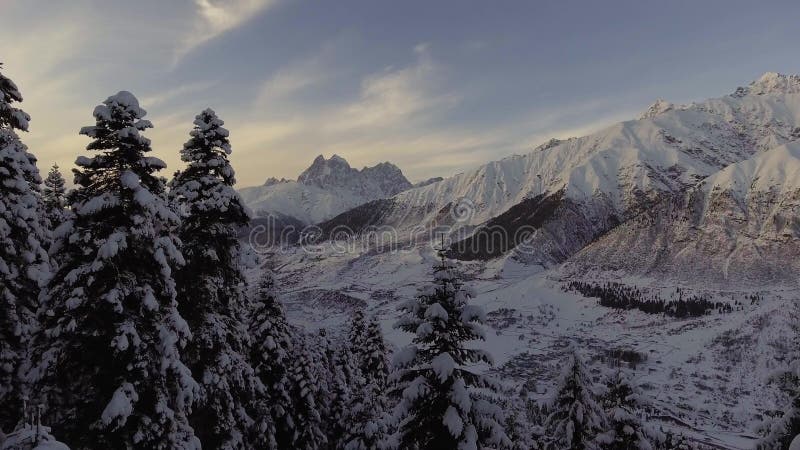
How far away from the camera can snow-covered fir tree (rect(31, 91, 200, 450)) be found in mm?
13047

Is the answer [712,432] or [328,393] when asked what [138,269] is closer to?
[328,393]

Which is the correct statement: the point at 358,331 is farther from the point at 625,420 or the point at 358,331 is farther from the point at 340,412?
the point at 625,420

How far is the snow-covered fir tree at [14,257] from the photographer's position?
1561 cm

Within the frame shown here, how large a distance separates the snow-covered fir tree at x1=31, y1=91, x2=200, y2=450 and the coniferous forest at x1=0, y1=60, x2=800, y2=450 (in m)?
0.03

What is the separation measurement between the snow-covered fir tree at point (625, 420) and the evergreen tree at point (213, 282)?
14766 mm

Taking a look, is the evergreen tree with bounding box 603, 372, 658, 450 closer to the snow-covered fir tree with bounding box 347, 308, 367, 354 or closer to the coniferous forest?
the coniferous forest

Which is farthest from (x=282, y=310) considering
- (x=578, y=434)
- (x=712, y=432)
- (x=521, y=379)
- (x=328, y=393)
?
(x=521, y=379)

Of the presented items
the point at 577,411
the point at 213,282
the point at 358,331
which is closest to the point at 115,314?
the point at 213,282

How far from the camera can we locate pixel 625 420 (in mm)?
22078

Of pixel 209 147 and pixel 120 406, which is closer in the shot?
pixel 120 406

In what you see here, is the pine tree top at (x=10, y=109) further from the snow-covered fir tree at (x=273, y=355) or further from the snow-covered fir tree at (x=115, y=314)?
the snow-covered fir tree at (x=273, y=355)

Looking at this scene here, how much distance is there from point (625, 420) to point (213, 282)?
56.1 ft

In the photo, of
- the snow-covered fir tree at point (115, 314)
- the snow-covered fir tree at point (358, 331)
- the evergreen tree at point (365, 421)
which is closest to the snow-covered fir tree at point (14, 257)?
the snow-covered fir tree at point (115, 314)

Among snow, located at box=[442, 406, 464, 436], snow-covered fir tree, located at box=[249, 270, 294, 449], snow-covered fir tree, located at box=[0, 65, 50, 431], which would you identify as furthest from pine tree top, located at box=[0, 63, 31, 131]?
snow, located at box=[442, 406, 464, 436]
